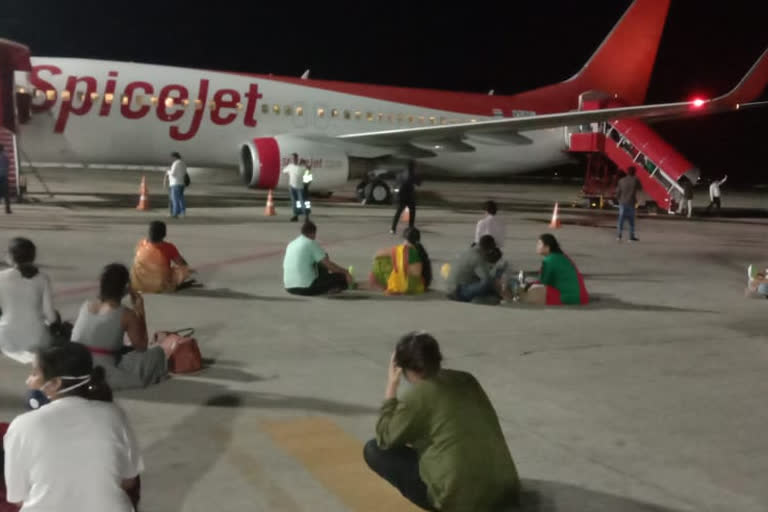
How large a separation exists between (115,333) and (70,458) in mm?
3049

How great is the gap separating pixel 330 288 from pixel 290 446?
16.3 ft

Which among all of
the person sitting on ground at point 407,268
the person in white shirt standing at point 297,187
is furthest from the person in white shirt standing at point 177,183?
the person sitting on ground at point 407,268

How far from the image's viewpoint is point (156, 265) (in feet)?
31.1

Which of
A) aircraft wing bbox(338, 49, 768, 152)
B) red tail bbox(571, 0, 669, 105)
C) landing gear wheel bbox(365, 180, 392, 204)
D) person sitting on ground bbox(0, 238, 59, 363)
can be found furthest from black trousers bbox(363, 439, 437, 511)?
red tail bbox(571, 0, 669, 105)

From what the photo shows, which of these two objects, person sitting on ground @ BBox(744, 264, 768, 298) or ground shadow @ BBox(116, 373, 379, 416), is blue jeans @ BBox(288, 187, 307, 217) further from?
ground shadow @ BBox(116, 373, 379, 416)

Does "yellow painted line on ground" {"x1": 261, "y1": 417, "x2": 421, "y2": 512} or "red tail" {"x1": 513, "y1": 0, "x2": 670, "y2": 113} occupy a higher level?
"red tail" {"x1": 513, "y1": 0, "x2": 670, "y2": 113}

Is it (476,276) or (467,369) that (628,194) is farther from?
(467,369)

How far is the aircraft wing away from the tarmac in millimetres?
7948

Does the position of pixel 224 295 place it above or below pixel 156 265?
below

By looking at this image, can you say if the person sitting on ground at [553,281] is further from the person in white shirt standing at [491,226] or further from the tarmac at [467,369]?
the person in white shirt standing at [491,226]

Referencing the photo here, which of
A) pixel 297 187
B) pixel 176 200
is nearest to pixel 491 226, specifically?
pixel 297 187

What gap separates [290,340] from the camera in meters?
7.70

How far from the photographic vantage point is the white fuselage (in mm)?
20406

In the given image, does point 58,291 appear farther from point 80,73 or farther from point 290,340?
point 80,73
